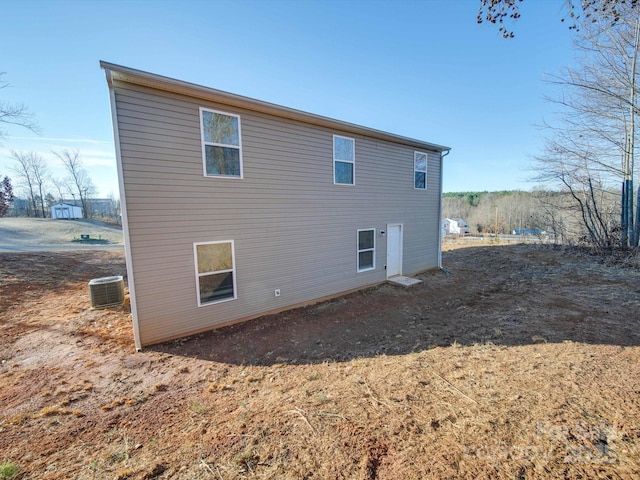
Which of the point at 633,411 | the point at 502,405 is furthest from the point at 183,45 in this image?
the point at 633,411

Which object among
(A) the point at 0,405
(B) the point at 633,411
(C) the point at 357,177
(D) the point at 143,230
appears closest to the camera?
(B) the point at 633,411

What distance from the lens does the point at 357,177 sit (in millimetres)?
8055

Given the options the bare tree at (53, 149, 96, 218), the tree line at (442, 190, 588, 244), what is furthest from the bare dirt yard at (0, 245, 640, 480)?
the bare tree at (53, 149, 96, 218)

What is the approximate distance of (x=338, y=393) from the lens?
310 centimetres

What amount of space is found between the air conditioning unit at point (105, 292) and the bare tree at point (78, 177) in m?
46.3

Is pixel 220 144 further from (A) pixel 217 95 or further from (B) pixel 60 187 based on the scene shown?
(B) pixel 60 187

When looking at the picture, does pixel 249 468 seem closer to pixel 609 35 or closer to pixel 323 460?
pixel 323 460

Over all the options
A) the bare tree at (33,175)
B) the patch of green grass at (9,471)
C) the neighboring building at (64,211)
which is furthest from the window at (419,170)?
the bare tree at (33,175)

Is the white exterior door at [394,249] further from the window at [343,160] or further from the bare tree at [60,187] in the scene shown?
the bare tree at [60,187]

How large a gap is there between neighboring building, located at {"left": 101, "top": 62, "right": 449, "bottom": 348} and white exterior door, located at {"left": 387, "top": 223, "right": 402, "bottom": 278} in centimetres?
50

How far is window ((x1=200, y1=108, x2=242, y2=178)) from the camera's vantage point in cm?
536

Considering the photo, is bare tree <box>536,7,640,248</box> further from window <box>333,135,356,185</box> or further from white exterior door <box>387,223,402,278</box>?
window <box>333,135,356,185</box>

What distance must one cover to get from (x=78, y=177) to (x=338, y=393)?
55118 mm

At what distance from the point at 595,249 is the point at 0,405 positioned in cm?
1732
